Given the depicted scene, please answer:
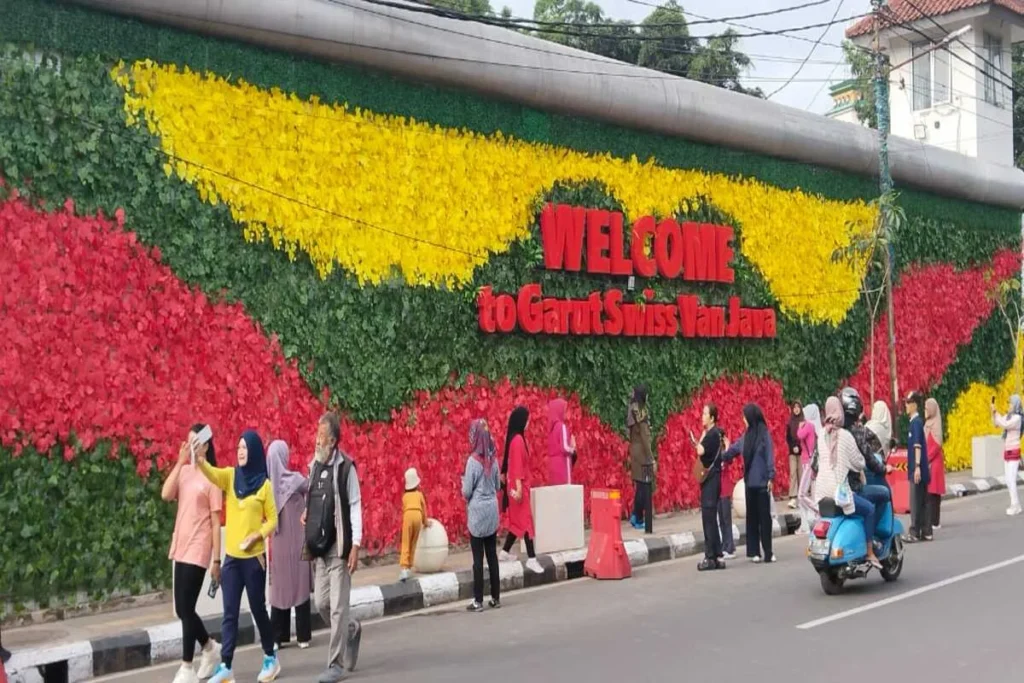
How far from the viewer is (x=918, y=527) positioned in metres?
14.4

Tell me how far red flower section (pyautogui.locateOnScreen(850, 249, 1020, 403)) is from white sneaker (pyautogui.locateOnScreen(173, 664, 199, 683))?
15831mm

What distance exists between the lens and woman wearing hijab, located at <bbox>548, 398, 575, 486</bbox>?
568 inches

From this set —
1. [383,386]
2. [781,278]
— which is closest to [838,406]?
[383,386]

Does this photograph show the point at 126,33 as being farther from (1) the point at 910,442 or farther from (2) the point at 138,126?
(1) the point at 910,442

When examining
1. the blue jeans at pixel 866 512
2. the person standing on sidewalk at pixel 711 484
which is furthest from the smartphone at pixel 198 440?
the person standing on sidewalk at pixel 711 484

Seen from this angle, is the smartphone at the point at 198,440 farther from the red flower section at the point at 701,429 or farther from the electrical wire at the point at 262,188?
the red flower section at the point at 701,429

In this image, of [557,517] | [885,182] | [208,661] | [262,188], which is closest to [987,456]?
[885,182]

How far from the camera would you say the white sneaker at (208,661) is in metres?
8.16

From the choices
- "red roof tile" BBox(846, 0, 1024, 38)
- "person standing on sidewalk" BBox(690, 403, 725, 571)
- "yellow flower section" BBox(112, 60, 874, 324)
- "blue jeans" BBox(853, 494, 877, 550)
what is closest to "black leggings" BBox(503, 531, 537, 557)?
"person standing on sidewalk" BBox(690, 403, 725, 571)

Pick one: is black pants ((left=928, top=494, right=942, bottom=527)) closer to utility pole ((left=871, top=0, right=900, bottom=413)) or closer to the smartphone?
utility pole ((left=871, top=0, right=900, bottom=413))

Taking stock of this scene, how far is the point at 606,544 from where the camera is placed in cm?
1241

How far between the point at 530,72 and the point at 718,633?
8406 millimetres

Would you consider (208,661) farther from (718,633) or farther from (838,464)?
(838,464)

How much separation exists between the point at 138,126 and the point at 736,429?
1090 cm
